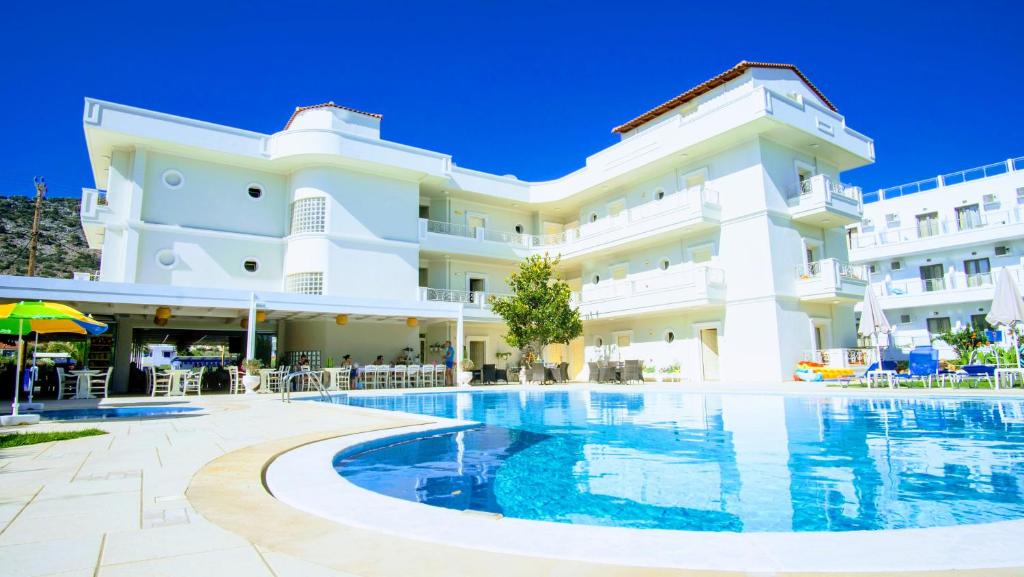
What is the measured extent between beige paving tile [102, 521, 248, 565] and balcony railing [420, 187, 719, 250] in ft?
62.1

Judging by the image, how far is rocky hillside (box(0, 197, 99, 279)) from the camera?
128ft

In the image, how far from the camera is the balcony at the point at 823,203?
1911cm

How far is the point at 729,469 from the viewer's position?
205 inches

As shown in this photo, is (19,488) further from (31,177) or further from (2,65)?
(31,177)

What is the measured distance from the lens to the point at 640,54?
65.2 feet

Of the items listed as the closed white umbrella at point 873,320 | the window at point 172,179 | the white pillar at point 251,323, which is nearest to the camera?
the closed white umbrella at point 873,320

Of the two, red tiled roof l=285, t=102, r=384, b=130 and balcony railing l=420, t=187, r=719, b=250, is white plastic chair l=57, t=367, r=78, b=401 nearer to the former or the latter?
balcony railing l=420, t=187, r=719, b=250

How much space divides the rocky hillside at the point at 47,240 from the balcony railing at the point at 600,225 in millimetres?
29887

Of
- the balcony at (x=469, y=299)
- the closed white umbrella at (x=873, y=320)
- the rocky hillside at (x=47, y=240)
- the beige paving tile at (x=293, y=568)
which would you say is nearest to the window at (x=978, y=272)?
the closed white umbrella at (x=873, y=320)

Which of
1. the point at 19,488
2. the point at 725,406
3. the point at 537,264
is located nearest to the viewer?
the point at 19,488

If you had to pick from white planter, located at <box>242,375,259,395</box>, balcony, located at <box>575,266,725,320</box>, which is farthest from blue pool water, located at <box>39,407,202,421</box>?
balcony, located at <box>575,266,725,320</box>

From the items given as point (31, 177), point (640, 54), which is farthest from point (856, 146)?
point (31, 177)

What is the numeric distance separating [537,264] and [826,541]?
19.1 m

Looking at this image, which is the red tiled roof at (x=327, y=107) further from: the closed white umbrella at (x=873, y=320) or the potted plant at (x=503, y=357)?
the closed white umbrella at (x=873, y=320)
